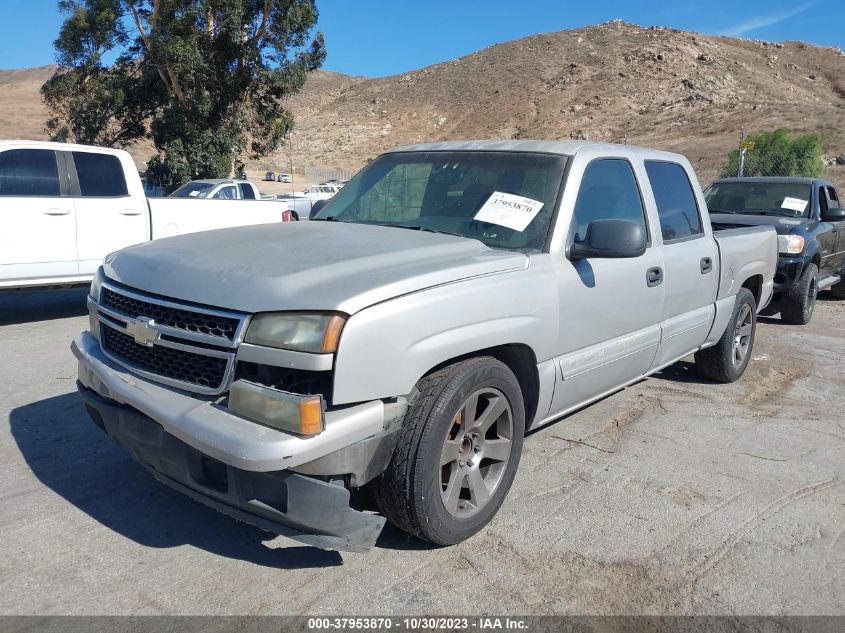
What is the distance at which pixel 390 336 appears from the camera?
2750 mm

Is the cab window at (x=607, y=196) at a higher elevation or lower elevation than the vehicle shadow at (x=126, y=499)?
higher

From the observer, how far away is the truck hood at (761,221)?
8.85 m

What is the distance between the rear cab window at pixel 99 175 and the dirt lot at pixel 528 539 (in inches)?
141

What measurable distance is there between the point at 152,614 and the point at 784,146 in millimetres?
23612

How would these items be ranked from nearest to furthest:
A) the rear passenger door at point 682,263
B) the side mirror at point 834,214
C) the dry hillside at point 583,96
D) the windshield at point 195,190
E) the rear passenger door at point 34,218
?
the rear passenger door at point 682,263
the rear passenger door at point 34,218
the side mirror at point 834,214
the windshield at point 195,190
the dry hillside at point 583,96

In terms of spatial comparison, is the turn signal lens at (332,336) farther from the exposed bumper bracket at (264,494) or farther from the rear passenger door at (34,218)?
the rear passenger door at (34,218)

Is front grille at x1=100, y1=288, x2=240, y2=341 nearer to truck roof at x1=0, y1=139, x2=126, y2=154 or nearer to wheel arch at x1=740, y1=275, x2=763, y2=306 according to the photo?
wheel arch at x1=740, y1=275, x2=763, y2=306

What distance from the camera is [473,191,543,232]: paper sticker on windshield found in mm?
3775

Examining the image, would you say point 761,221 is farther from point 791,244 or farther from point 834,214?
point 834,214

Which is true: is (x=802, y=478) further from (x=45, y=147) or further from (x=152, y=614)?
(x=45, y=147)

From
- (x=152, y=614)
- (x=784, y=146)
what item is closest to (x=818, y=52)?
(x=784, y=146)

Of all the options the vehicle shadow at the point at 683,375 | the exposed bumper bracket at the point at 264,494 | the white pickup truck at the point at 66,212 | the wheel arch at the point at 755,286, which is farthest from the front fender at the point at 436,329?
the white pickup truck at the point at 66,212

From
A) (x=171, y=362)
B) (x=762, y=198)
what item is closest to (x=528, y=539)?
(x=171, y=362)

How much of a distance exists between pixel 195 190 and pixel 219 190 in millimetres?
707
